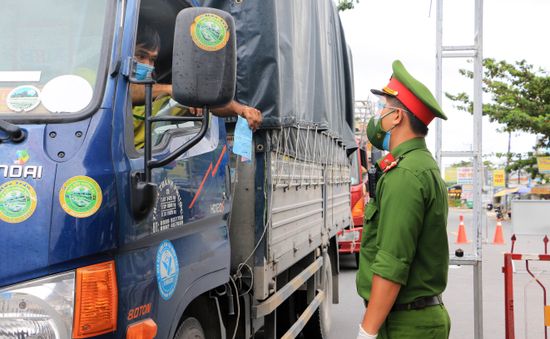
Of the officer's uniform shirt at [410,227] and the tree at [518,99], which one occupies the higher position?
the tree at [518,99]

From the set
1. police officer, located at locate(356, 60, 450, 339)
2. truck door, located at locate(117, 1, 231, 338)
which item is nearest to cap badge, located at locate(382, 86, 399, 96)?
police officer, located at locate(356, 60, 450, 339)

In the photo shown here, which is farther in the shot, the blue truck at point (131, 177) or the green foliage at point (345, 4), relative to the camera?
the green foliage at point (345, 4)

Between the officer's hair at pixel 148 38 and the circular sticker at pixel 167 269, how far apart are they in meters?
0.97

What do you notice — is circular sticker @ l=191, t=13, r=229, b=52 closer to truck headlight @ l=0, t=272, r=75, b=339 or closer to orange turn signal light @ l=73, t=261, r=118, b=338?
orange turn signal light @ l=73, t=261, r=118, b=338

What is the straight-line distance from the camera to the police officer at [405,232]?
2.73 metres

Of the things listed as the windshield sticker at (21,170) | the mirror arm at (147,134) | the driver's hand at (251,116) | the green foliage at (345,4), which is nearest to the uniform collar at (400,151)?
the mirror arm at (147,134)

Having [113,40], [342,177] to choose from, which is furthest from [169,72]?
[342,177]

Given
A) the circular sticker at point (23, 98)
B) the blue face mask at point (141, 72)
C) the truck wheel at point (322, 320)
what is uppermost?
the blue face mask at point (141, 72)

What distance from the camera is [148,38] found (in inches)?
127

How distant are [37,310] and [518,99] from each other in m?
31.1

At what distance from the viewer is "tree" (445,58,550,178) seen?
1163 inches

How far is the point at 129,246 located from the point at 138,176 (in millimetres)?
282

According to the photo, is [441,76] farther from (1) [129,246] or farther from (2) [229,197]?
(1) [129,246]

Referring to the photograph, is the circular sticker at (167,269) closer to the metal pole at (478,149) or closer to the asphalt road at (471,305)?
the metal pole at (478,149)
